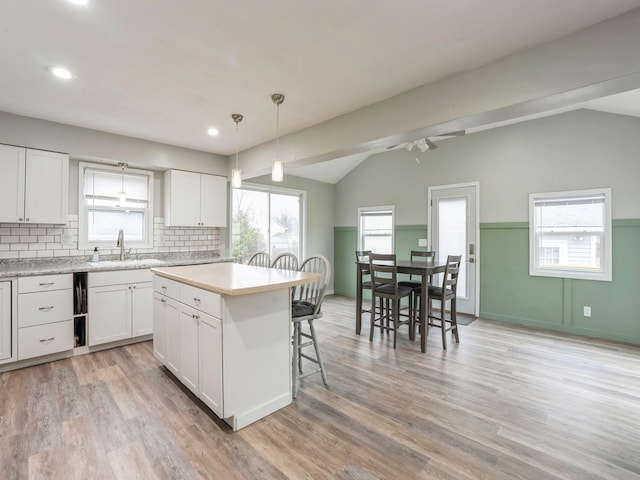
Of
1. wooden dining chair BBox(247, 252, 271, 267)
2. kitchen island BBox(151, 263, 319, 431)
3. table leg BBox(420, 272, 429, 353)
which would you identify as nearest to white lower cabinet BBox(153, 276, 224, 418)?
kitchen island BBox(151, 263, 319, 431)

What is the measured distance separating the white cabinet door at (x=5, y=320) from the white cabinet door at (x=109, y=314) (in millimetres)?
627

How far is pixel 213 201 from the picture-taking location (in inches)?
189

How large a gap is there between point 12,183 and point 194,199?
191 cm

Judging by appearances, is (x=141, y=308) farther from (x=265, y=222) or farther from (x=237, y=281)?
(x=265, y=222)

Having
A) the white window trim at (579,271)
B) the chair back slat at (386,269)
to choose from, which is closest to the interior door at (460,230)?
the white window trim at (579,271)

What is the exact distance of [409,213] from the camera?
5.61 meters

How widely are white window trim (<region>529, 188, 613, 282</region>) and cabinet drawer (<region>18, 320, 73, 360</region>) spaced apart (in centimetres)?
582

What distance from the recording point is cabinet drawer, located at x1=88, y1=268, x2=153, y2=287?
3.39 metres

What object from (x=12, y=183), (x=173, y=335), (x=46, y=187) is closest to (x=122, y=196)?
(x=46, y=187)

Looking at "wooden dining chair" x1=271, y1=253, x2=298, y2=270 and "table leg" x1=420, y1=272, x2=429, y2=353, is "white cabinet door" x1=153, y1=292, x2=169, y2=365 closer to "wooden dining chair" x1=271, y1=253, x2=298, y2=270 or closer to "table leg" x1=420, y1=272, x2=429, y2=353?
Result: "wooden dining chair" x1=271, y1=253, x2=298, y2=270

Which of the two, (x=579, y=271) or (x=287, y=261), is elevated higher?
(x=287, y=261)

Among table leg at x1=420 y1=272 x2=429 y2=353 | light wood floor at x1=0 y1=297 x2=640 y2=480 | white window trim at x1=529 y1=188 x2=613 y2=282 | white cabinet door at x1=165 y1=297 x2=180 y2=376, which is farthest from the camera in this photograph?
white window trim at x1=529 y1=188 x2=613 y2=282

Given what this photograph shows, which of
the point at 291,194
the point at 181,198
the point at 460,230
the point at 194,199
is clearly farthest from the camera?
the point at 291,194

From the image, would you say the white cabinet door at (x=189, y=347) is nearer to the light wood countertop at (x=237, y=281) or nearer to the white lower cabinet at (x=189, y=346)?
the white lower cabinet at (x=189, y=346)
